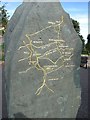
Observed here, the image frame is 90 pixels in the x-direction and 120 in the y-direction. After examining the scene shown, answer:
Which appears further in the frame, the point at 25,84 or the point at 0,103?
the point at 0,103

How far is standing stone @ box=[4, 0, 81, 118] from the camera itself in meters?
5.59

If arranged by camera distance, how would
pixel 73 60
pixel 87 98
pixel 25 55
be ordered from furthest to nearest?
pixel 87 98 → pixel 73 60 → pixel 25 55

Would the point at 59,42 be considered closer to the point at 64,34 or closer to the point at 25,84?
the point at 64,34

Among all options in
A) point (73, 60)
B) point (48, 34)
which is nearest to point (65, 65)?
point (73, 60)

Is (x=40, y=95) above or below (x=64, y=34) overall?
below

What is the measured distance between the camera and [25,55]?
18.3ft

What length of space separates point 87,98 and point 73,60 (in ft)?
14.6

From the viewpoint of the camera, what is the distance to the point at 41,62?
18.7ft

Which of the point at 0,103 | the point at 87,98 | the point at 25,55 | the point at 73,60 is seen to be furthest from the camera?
the point at 87,98

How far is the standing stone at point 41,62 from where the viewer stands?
18.3ft

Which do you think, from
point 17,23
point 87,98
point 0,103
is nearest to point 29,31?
point 17,23

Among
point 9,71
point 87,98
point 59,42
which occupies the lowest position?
point 87,98

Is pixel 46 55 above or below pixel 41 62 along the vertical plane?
above

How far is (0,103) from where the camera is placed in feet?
30.7
